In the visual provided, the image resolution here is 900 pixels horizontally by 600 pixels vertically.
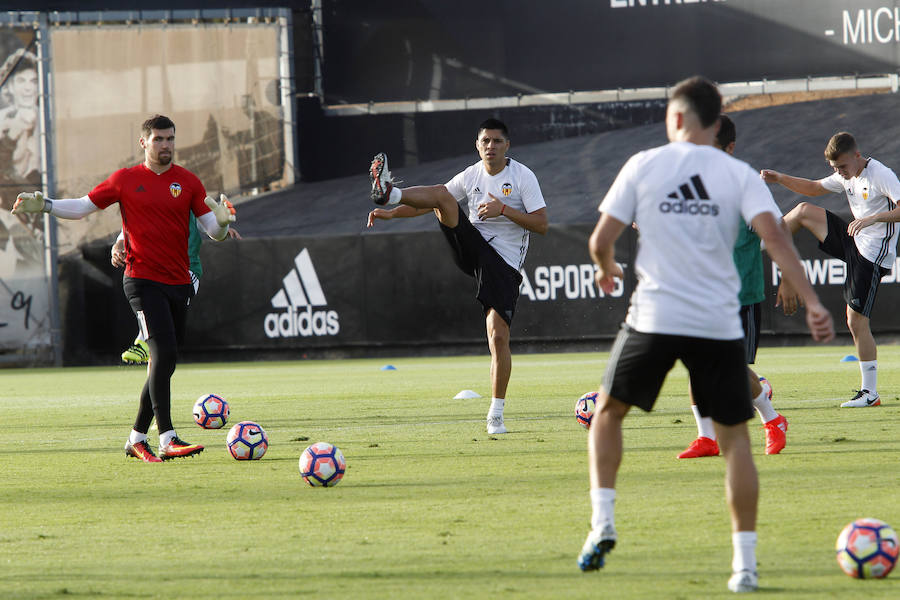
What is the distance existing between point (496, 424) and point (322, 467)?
113 inches

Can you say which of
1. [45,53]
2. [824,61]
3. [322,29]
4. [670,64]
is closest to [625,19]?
[670,64]

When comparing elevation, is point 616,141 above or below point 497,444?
above

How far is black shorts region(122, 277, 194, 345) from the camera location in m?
8.68

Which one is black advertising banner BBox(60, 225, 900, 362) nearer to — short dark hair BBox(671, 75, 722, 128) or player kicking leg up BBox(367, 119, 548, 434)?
player kicking leg up BBox(367, 119, 548, 434)

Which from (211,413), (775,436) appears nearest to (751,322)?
(775,436)

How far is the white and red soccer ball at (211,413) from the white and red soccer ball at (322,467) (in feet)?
12.6

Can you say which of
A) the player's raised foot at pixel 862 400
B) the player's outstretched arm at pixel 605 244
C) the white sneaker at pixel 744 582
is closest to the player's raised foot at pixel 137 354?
the player's raised foot at pixel 862 400

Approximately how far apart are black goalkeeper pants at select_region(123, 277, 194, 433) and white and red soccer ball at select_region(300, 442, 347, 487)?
1.71 meters

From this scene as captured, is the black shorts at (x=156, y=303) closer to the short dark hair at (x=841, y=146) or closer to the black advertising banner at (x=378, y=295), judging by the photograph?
the short dark hair at (x=841, y=146)

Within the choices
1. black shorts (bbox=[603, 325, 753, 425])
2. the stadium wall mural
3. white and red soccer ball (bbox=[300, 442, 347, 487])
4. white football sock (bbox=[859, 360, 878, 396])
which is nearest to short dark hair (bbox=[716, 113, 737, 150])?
white and red soccer ball (bbox=[300, 442, 347, 487])

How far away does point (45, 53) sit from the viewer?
27672mm

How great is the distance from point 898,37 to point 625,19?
590cm

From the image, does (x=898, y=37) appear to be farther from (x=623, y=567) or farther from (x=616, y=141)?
(x=623, y=567)

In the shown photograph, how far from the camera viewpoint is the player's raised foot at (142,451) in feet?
28.7
